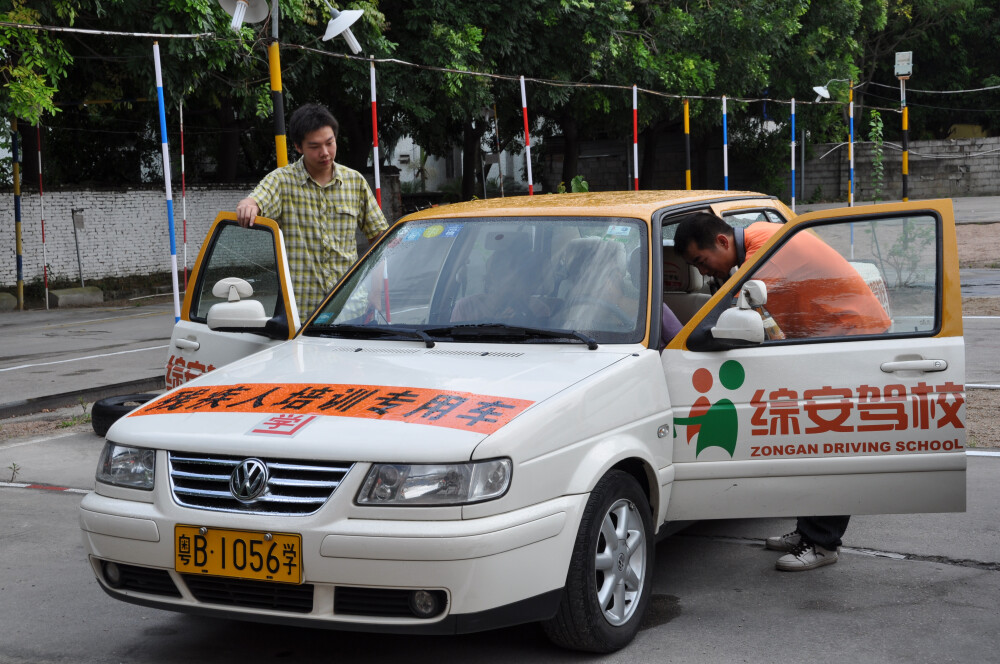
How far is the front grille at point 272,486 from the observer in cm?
345

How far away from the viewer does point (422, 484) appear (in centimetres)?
341

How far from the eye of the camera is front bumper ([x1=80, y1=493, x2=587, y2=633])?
3352 millimetres

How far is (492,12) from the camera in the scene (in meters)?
22.2

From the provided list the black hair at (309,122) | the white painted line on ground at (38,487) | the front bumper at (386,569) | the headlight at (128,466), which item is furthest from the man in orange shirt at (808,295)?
the white painted line on ground at (38,487)

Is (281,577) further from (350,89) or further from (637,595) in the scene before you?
(350,89)

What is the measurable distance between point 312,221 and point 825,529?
2974mm

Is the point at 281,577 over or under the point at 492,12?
under

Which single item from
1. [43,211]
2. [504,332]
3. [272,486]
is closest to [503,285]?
[504,332]

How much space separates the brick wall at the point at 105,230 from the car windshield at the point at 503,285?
18152 millimetres

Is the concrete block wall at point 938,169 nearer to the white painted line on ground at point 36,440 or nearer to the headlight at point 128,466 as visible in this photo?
the white painted line on ground at point 36,440

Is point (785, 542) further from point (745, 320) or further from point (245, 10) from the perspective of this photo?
point (245, 10)

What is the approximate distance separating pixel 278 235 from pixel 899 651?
10.2 ft

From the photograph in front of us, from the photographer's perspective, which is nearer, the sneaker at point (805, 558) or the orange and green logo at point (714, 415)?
the orange and green logo at point (714, 415)

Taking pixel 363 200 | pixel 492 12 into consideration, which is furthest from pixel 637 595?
pixel 492 12
